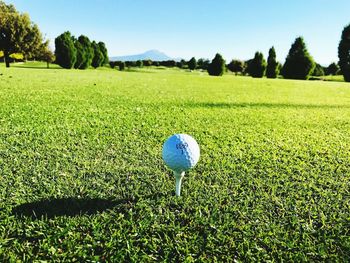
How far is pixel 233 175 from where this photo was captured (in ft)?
10.3

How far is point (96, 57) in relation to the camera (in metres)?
50.2

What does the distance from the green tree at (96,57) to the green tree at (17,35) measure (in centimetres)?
1002

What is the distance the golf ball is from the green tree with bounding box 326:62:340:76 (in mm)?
63082

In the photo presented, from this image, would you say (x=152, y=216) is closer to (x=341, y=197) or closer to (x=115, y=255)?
(x=115, y=255)

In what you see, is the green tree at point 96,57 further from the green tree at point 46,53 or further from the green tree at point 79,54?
the green tree at point 46,53

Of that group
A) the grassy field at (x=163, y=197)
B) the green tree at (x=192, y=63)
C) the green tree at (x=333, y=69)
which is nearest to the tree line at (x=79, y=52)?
the green tree at (x=333, y=69)

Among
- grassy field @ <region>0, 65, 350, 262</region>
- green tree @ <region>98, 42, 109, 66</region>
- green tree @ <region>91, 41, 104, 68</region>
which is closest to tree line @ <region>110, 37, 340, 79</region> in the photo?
green tree @ <region>98, 42, 109, 66</region>

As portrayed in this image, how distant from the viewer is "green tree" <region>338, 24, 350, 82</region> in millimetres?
42688

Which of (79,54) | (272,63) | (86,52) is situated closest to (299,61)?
(272,63)

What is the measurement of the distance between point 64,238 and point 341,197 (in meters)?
2.47

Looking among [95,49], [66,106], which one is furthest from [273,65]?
[66,106]

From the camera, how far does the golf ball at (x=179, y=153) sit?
2307 mm

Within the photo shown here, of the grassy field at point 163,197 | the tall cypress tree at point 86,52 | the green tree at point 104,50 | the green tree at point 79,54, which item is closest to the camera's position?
the grassy field at point 163,197

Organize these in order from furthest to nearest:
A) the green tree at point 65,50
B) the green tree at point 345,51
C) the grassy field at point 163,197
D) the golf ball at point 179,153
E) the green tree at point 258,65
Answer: the green tree at point 258,65 → the green tree at point 345,51 → the green tree at point 65,50 → the golf ball at point 179,153 → the grassy field at point 163,197
